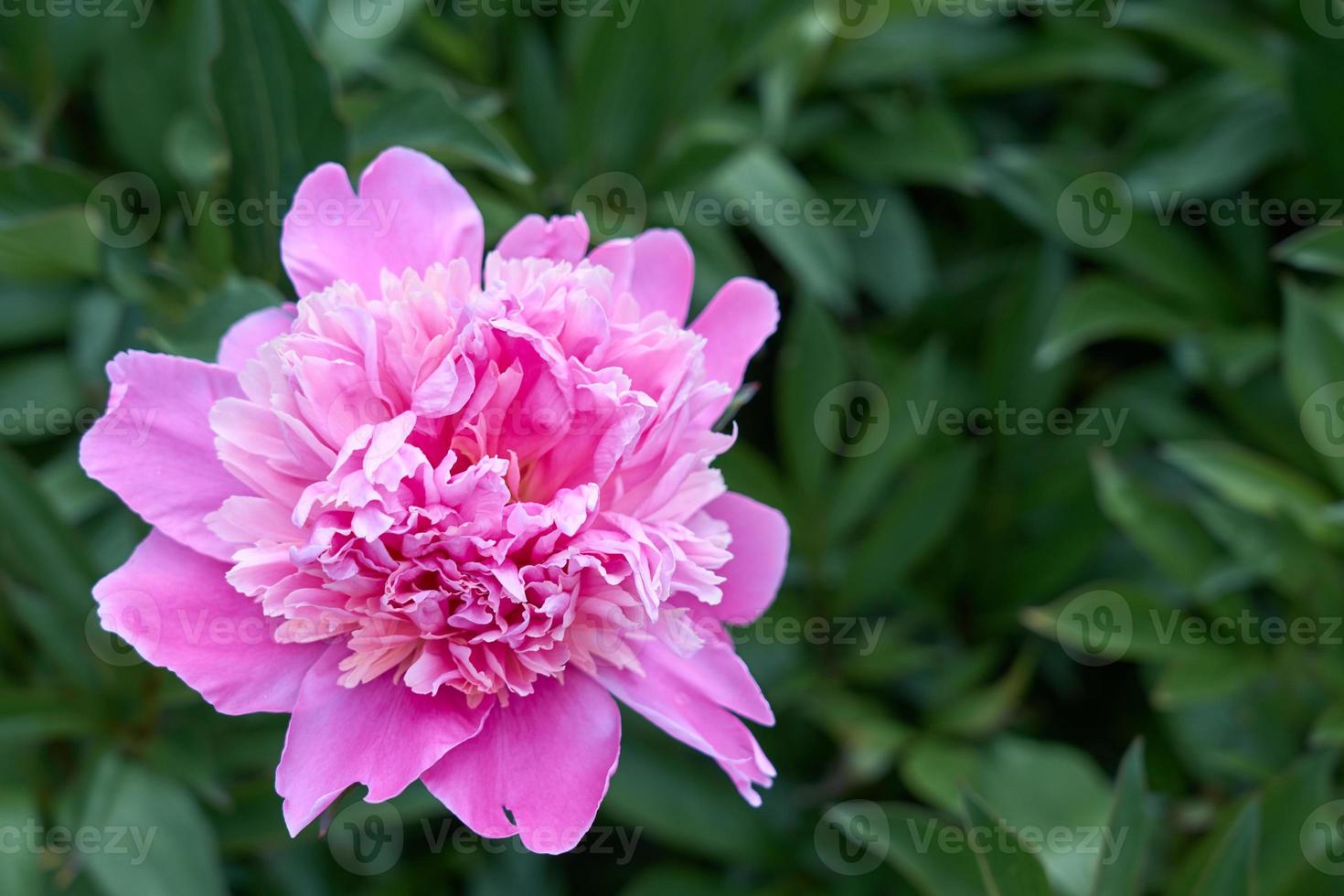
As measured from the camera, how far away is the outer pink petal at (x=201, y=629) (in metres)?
0.63

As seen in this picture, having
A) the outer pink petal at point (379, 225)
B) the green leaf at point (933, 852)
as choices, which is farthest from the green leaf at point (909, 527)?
the outer pink petal at point (379, 225)

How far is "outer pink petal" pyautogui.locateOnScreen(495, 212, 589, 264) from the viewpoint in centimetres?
74

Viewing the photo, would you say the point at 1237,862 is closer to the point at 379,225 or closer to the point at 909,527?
the point at 909,527

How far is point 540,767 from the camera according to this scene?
2.18 feet

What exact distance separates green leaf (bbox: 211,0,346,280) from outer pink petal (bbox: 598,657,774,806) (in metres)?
0.46

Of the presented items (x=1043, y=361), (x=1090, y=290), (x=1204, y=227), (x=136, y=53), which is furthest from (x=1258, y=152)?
(x=136, y=53)

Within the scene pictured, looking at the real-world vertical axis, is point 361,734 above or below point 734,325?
below

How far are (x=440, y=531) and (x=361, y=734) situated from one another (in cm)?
13

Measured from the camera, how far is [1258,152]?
1.30 meters

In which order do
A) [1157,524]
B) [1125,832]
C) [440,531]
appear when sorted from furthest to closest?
[1157,524] → [1125,832] → [440,531]

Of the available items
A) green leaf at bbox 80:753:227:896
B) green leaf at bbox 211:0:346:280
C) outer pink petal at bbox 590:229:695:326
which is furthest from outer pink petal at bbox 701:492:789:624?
green leaf at bbox 80:753:227:896

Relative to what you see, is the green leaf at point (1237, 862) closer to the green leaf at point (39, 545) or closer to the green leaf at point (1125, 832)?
the green leaf at point (1125, 832)

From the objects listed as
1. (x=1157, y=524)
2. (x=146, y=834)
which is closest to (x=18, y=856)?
(x=146, y=834)

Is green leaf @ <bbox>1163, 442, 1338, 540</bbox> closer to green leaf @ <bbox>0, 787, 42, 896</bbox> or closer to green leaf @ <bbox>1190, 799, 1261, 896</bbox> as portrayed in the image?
green leaf @ <bbox>1190, 799, 1261, 896</bbox>
